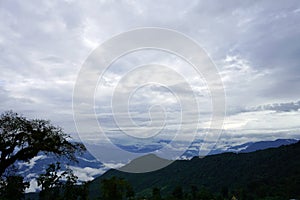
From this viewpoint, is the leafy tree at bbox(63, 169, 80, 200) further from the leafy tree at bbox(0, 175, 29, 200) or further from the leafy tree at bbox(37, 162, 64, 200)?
the leafy tree at bbox(0, 175, 29, 200)

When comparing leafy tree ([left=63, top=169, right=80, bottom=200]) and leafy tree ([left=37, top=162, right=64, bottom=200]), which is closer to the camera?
leafy tree ([left=37, top=162, right=64, bottom=200])

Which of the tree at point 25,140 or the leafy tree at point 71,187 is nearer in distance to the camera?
the tree at point 25,140

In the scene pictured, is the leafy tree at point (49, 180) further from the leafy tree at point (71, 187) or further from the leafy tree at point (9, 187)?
the leafy tree at point (71, 187)

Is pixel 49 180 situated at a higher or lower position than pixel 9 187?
higher

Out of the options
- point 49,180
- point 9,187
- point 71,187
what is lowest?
point 71,187

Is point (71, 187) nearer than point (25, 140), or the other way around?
point (25, 140)

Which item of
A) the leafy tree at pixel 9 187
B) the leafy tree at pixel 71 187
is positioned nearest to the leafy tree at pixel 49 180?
the leafy tree at pixel 9 187

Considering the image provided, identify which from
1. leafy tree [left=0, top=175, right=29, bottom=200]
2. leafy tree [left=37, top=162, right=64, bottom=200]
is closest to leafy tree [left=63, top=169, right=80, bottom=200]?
leafy tree [left=37, top=162, right=64, bottom=200]

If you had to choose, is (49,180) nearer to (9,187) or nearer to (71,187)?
(9,187)

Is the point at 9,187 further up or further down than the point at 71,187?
further up

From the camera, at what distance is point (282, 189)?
650 feet

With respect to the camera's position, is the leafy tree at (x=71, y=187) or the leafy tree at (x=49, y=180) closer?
the leafy tree at (x=49, y=180)

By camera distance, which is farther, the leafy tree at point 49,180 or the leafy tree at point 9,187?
the leafy tree at point 49,180

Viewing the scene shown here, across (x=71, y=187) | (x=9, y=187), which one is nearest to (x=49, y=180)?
(x=9, y=187)
